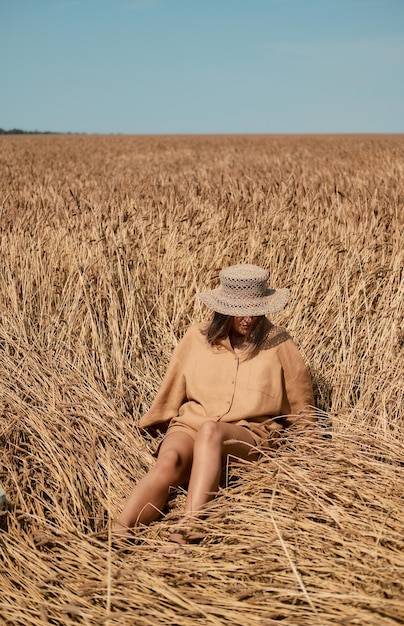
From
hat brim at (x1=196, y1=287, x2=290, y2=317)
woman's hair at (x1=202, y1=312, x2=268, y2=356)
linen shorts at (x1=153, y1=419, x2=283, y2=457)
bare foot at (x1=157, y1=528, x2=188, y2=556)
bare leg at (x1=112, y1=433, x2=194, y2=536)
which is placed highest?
hat brim at (x1=196, y1=287, x2=290, y2=317)

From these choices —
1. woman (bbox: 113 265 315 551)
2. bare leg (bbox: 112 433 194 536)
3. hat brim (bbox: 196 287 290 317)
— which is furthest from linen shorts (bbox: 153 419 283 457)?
hat brim (bbox: 196 287 290 317)

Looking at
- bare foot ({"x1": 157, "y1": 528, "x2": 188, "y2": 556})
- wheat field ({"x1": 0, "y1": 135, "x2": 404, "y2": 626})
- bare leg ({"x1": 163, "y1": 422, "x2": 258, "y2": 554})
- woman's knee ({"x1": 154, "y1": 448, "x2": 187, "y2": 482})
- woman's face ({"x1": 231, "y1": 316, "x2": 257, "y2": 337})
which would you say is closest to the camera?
wheat field ({"x1": 0, "y1": 135, "x2": 404, "y2": 626})

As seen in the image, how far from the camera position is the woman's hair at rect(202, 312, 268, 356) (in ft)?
9.18

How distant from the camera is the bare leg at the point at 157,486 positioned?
2.50 metres

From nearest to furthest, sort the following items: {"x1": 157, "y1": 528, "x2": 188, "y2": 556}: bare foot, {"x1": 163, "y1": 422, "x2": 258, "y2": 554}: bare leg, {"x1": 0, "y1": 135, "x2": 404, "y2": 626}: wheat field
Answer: {"x1": 0, "y1": 135, "x2": 404, "y2": 626}: wheat field < {"x1": 157, "y1": 528, "x2": 188, "y2": 556}: bare foot < {"x1": 163, "y1": 422, "x2": 258, "y2": 554}: bare leg

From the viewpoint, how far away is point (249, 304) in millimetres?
2730

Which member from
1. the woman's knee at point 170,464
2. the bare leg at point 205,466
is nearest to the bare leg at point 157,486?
the woman's knee at point 170,464

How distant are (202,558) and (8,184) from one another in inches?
A: 240

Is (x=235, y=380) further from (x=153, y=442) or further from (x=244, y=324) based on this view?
(x=153, y=442)

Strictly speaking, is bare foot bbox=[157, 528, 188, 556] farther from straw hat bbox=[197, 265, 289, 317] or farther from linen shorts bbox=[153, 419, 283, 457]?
straw hat bbox=[197, 265, 289, 317]

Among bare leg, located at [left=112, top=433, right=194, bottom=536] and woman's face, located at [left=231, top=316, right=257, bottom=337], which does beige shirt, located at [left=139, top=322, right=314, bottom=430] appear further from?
bare leg, located at [left=112, top=433, right=194, bottom=536]

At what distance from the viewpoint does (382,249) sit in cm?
436

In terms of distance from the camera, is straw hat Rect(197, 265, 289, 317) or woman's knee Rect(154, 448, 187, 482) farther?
straw hat Rect(197, 265, 289, 317)

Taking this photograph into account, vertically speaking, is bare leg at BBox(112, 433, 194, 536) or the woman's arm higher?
the woman's arm
